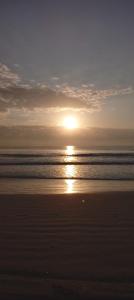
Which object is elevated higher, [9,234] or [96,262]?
[9,234]

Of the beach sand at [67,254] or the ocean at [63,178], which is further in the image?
the ocean at [63,178]

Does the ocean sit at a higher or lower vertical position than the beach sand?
higher

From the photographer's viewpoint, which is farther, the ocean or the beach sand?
the ocean

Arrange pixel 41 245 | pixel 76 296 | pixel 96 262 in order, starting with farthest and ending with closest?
pixel 41 245 < pixel 96 262 < pixel 76 296

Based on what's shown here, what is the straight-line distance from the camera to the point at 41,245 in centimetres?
721

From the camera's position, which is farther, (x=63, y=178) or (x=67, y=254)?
(x=63, y=178)

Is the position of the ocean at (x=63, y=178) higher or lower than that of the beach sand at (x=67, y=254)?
higher

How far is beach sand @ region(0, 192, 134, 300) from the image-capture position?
202 inches

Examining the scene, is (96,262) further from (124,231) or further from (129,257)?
(124,231)

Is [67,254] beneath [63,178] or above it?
beneath

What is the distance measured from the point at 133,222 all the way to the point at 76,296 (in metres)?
4.70

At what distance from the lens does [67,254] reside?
668cm

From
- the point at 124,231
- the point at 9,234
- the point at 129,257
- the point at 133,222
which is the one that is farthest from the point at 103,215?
the point at 129,257

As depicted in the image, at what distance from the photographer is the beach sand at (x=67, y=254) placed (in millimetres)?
5121
